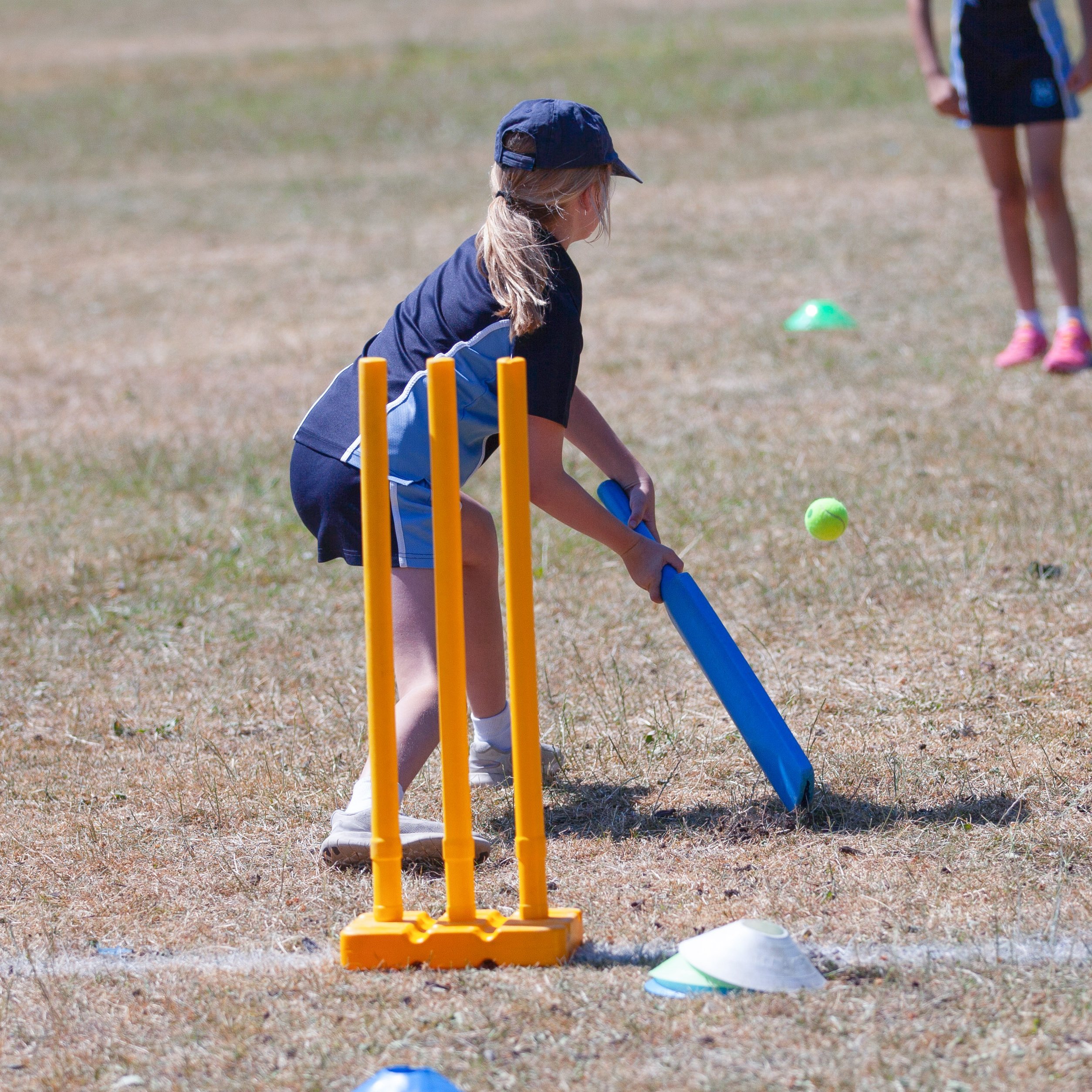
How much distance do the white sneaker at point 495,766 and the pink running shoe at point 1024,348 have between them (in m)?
4.08

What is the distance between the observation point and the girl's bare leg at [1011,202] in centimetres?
674

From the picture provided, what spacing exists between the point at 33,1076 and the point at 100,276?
8902mm

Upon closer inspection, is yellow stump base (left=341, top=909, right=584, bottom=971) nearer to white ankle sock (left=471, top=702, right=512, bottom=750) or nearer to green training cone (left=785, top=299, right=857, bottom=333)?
white ankle sock (left=471, top=702, right=512, bottom=750)

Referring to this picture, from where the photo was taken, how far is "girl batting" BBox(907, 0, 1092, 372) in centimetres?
652

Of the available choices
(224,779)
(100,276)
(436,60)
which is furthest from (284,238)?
(436,60)

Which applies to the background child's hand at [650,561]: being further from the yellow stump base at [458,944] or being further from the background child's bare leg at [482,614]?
the yellow stump base at [458,944]

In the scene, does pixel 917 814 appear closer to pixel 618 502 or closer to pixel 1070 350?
pixel 618 502

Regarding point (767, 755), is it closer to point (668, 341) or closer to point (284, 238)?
point (668, 341)

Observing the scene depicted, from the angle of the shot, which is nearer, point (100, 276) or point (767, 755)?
point (767, 755)

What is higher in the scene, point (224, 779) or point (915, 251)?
point (915, 251)

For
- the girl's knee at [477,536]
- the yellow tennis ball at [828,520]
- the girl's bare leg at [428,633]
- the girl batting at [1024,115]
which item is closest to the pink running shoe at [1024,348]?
the girl batting at [1024,115]

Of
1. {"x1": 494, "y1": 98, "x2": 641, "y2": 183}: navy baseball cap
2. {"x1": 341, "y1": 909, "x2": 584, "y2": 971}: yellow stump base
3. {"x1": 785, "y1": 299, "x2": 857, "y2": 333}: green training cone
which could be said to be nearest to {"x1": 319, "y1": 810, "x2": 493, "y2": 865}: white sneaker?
{"x1": 341, "y1": 909, "x2": 584, "y2": 971}: yellow stump base

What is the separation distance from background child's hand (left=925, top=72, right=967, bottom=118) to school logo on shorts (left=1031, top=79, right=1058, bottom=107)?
338mm

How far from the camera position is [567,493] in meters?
3.10
